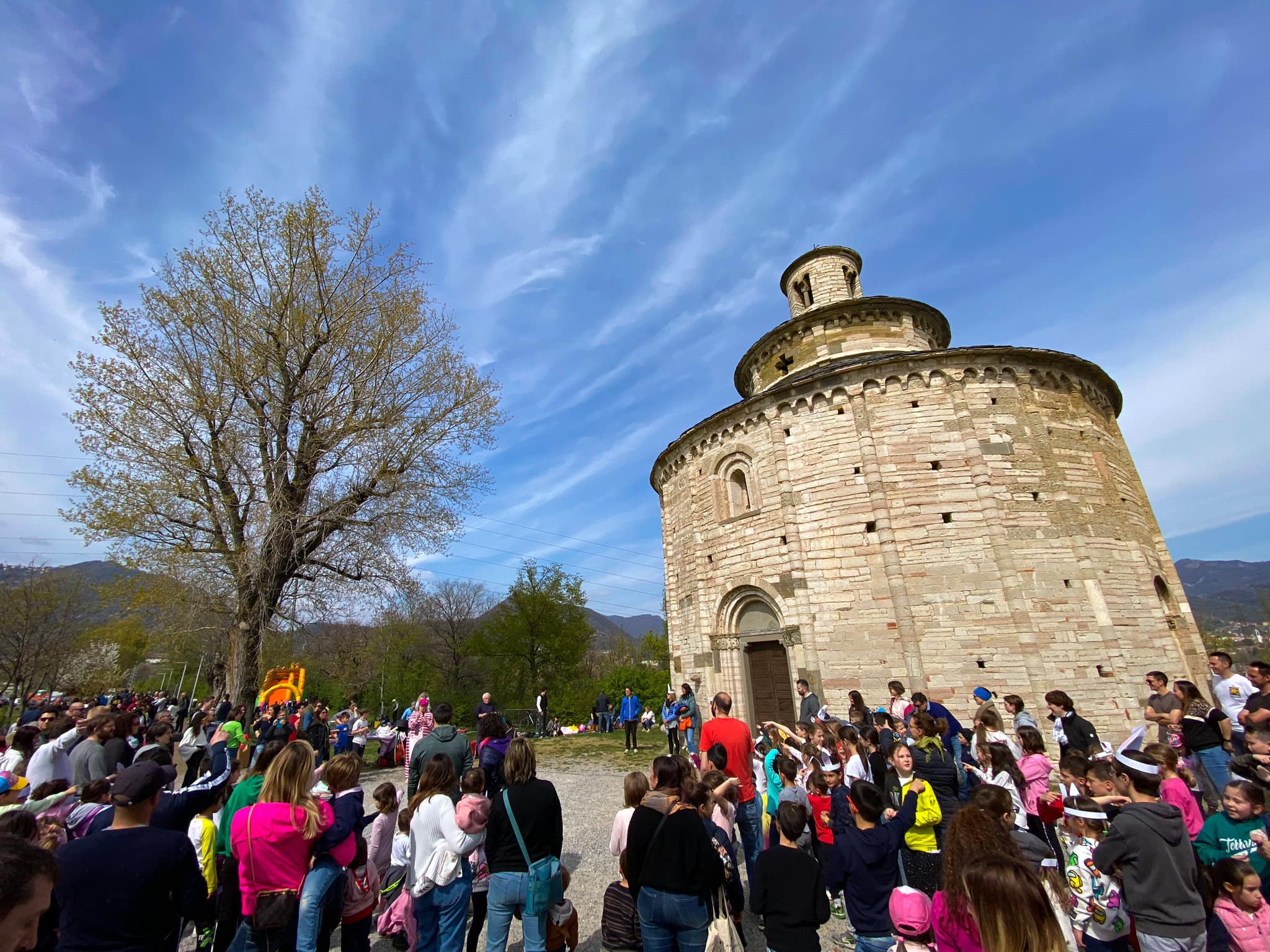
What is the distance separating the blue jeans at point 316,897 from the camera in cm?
329

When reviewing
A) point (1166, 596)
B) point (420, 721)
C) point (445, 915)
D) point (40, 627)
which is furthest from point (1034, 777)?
point (40, 627)

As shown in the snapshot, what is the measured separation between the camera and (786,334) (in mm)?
18797

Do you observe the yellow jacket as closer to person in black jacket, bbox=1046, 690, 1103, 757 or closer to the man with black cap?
person in black jacket, bbox=1046, 690, 1103, 757

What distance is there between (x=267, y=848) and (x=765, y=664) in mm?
12374

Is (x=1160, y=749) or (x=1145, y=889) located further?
(x=1160, y=749)

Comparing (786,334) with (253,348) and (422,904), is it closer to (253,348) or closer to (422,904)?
(253,348)

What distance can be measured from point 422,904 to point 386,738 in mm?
11869

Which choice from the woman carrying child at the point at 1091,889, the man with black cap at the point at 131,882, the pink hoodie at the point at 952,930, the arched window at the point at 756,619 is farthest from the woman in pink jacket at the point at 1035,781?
the arched window at the point at 756,619

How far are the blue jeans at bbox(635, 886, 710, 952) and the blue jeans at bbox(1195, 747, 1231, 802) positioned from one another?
638 cm

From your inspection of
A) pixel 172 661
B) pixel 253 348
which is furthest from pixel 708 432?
pixel 172 661

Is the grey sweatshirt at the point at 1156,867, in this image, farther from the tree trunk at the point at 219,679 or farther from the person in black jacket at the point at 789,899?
the tree trunk at the point at 219,679

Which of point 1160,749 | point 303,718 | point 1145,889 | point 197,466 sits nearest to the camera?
point 1145,889

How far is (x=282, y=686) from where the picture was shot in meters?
14.7

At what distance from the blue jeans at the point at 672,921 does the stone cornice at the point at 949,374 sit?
12.7 meters
